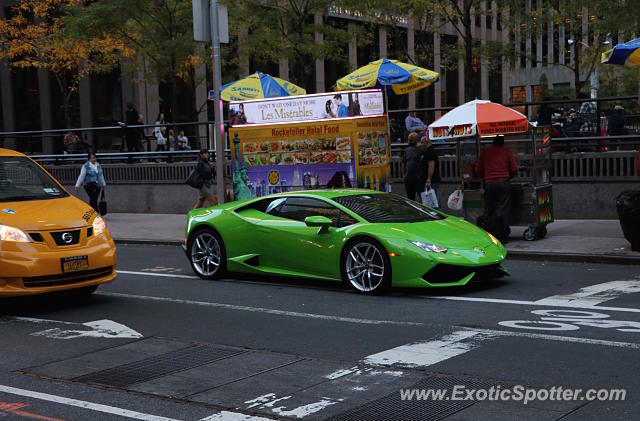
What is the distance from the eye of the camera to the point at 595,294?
1020 cm

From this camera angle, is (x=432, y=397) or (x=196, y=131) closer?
(x=432, y=397)

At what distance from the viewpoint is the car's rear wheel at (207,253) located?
1203cm

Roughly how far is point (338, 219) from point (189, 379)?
454 cm

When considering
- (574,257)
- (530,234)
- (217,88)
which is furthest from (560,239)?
(217,88)

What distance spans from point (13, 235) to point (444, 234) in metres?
4.90

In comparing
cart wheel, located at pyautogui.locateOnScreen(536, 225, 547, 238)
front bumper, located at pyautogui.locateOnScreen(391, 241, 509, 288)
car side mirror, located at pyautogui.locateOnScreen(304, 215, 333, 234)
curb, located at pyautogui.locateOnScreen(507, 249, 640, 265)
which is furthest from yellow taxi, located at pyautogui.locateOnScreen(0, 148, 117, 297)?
cart wheel, located at pyautogui.locateOnScreen(536, 225, 547, 238)

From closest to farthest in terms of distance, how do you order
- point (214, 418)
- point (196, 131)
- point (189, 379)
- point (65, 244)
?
point (214, 418)
point (189, 379)
point (65, 244)
point (196, 131)

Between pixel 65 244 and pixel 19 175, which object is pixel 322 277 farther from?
pixel 19 175

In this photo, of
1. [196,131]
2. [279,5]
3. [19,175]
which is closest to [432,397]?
[19,175]

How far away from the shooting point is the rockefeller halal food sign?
1644cm

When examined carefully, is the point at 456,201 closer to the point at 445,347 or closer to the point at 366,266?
the point at 366,266

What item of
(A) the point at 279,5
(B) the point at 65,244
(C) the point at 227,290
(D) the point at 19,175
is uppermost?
(A) the point at 279,5

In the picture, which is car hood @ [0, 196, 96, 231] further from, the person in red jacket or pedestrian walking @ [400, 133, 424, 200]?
pedestrian walking @ [400, 133, 424, 200]

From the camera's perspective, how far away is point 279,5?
87.6ft
